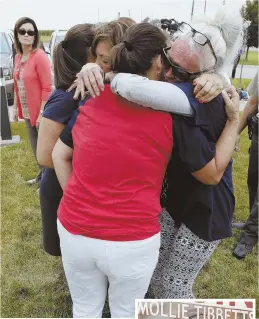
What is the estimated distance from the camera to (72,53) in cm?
169

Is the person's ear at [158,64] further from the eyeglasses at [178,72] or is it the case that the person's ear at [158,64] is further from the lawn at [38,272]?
the lawn at [38,272]

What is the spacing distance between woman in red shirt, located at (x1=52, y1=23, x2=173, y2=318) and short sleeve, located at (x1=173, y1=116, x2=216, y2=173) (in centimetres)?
3

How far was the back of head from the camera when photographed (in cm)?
138

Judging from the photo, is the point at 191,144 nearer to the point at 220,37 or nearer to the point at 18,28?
the point at 220,37

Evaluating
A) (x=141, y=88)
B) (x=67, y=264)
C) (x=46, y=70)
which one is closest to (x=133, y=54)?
(x=141, y=88)

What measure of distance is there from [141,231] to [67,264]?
1.04ft

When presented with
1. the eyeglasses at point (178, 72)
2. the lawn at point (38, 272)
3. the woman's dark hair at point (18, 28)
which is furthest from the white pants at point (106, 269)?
the woman's dark hair at point (18, 28)

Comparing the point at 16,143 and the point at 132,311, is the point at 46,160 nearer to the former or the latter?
the point at 132,311

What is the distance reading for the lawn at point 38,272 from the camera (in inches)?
91.8

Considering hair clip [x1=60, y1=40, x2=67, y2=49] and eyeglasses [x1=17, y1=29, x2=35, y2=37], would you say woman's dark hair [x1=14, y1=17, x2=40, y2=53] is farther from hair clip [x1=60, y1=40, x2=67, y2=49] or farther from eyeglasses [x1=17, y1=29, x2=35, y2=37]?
hair clip [x1=60, y1=40, x2=67, y2=49]

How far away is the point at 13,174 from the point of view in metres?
4.18

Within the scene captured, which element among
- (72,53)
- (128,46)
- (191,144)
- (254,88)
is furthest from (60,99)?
(254,88)

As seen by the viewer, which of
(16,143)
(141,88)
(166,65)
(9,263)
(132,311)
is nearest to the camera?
(141,88)

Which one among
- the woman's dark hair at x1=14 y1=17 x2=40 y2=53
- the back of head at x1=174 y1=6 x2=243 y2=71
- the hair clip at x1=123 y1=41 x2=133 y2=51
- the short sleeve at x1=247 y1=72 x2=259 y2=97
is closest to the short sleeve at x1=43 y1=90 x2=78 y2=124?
the hair clip at x1=123 y1=41 x2=133 y2=51
